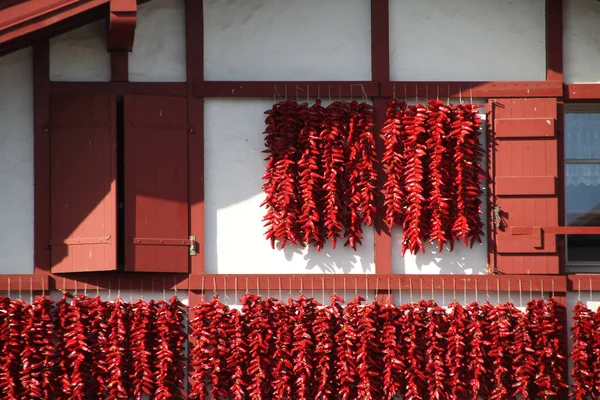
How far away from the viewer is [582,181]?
10.6m

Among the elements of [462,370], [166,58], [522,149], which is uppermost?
[166,58]

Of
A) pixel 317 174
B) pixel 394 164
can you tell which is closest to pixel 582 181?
pixel 394 164

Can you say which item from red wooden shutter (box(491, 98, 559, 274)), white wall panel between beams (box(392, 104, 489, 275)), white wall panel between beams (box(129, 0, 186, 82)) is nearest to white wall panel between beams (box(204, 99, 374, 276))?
white wall panel between beams (box(392, 104, 489, 275))

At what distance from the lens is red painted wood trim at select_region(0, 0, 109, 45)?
931 centimetres

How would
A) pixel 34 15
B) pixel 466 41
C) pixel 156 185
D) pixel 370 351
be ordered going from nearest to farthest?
pixel 34 15 → pixel 370 351 → pixel 156 185 → pixel 466 41

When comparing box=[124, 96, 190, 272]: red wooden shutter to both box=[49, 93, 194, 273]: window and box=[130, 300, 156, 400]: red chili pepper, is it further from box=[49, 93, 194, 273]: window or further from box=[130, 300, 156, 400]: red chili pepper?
box=[130, 300, 156, 400]: red chili pepper

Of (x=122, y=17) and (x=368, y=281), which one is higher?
(x=122, y=17)

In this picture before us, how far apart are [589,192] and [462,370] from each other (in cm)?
209

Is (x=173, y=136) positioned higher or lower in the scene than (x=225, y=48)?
lower

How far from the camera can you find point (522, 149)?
10.3 metres

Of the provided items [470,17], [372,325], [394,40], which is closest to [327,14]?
[394,40]

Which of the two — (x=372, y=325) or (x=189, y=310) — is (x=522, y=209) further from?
(x=189, y=310)

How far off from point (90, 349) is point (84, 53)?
257 cm

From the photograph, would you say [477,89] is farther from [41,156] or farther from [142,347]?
[41,156]
